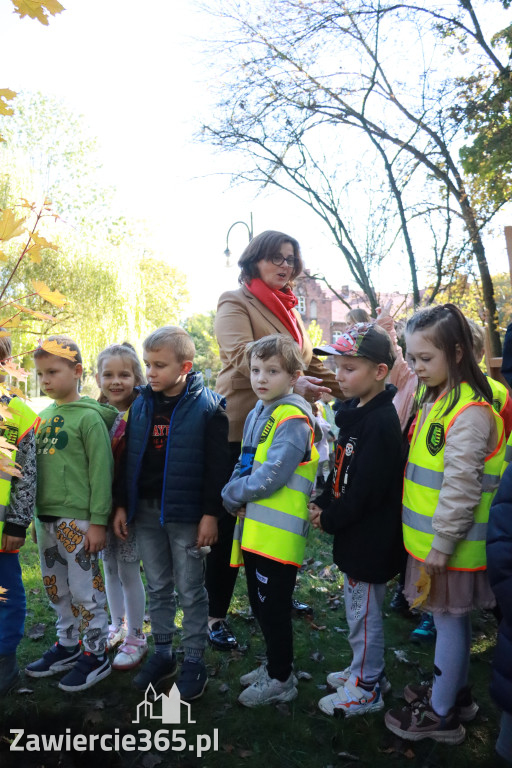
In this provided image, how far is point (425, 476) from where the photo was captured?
2.56m

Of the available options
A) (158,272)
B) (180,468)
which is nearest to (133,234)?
(158,272)

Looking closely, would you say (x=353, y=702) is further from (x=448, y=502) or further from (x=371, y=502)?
(x=448, y=502)

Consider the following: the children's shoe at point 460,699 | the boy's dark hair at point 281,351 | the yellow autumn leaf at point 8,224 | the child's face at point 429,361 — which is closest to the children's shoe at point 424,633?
the children's shoe at point 460,699

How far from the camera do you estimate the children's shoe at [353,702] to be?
8.92 feet

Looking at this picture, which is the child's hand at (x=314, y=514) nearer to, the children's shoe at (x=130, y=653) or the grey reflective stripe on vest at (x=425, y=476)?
the grey reflective stripe on vest at (x=425, y=476)

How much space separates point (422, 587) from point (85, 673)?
6.08 ft

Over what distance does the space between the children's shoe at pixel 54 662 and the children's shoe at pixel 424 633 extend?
6.74 ft

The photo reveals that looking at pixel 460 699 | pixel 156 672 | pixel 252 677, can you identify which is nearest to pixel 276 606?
pixel 252 677

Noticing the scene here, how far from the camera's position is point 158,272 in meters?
32.9

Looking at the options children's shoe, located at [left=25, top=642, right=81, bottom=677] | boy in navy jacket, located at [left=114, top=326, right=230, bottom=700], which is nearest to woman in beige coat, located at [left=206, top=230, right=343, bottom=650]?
boy in navy jacket, located at [left=114, top=326, right=230, bottom=700]

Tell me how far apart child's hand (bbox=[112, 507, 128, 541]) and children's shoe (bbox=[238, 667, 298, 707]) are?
103 centimetres

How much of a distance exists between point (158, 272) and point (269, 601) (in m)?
31.5

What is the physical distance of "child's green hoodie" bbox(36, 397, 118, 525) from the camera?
10.3ft

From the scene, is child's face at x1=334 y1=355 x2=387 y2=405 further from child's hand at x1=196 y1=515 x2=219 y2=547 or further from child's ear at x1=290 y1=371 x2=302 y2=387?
child's hand at x1=196 y1=515 x2=219 y2=547
